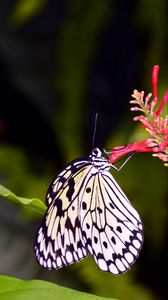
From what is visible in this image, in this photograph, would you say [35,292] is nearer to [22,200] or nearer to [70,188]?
[22,200]

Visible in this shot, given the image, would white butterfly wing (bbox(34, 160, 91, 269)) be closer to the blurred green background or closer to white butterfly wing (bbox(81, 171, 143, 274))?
white butterfly wing (bbox(81, 171, 143, 274))

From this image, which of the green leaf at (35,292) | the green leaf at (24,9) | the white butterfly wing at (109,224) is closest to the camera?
the green leaf at (35,292)

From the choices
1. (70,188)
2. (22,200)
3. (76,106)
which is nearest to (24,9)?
(76,106)

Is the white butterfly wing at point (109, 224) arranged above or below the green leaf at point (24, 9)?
below

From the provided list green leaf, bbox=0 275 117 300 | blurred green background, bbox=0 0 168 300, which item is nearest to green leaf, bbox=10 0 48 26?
blurred green background, bbox=0 0 168 300

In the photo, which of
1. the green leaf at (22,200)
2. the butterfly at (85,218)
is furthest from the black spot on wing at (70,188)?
the green leaf at (22,200)

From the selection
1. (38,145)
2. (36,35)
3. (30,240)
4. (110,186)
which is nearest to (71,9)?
(36,35)

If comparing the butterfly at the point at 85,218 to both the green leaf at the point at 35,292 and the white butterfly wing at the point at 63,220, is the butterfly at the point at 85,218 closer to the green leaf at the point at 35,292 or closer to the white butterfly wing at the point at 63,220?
the white butterfly wing at the point at 63,220
